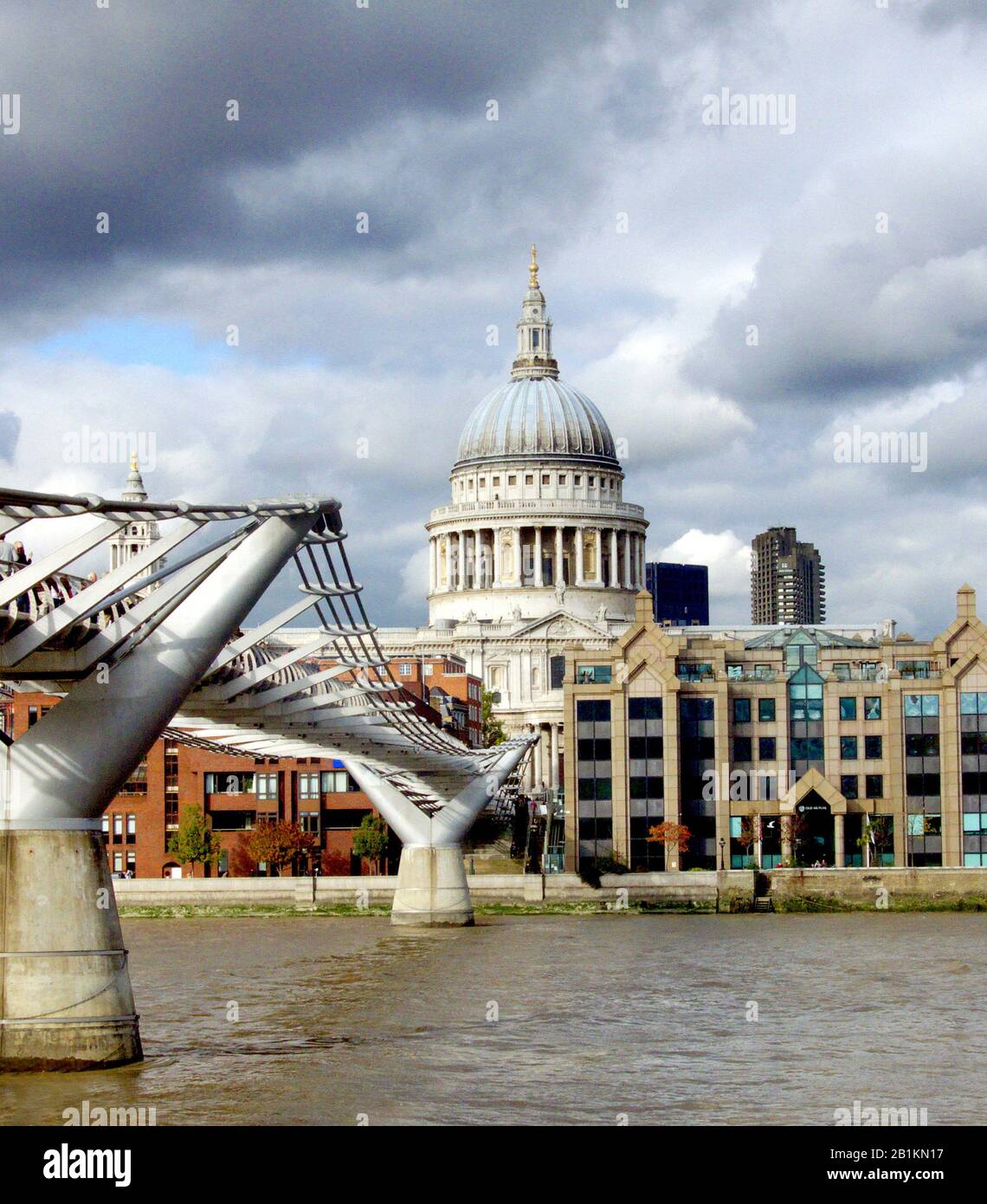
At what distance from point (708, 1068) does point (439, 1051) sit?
13.6ft

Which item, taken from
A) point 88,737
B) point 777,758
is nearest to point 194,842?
point 777,758

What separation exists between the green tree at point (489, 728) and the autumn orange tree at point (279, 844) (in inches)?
1358

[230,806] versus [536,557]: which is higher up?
[536,557]

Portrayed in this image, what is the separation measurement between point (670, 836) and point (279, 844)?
46.2ft

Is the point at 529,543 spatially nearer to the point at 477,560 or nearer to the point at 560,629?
the point at 477,560

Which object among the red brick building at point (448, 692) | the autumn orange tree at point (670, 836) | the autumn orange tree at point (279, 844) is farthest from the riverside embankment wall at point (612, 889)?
the red brick building at point (448, 692)

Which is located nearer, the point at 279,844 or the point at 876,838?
the point at 876,838

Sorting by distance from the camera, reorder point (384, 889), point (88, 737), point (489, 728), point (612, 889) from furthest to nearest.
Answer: point (489, 728) → point (384, 889) → point (612, 889) → point (88, 737)

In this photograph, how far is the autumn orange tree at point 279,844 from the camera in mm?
81750

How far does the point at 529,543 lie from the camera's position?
15425 centimetres

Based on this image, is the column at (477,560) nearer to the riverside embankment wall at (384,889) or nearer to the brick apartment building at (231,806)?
the brick apartment building at (231,806)

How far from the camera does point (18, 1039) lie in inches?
1121

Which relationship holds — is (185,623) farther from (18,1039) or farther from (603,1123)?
(603,1123)
